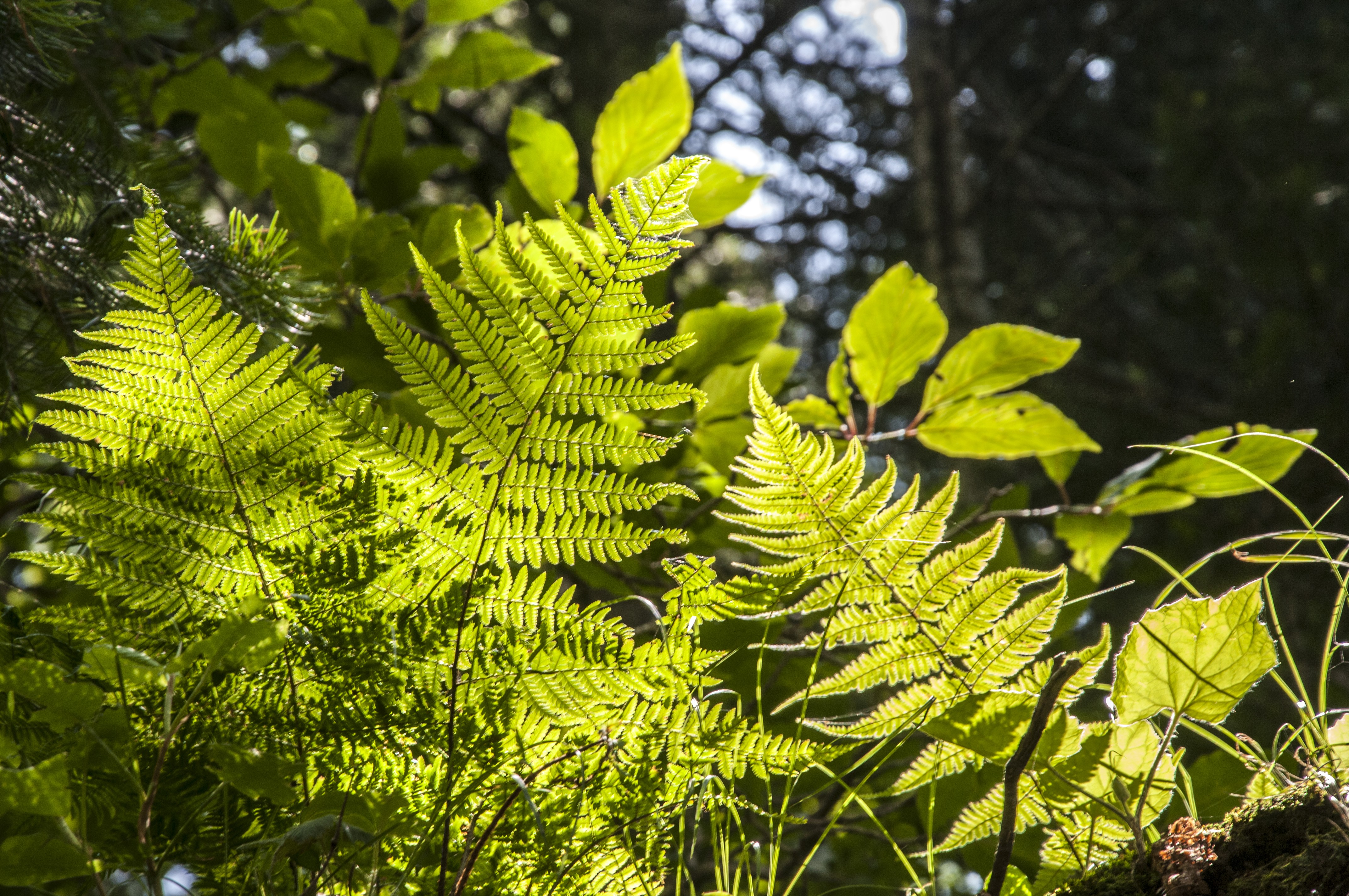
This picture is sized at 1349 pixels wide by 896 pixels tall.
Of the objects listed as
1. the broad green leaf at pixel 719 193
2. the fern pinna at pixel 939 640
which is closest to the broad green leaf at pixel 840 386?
the broad green leaf at pixel 719 193

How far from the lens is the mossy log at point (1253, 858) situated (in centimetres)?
36

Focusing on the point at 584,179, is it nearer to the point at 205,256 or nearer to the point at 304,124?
the point at 304,124

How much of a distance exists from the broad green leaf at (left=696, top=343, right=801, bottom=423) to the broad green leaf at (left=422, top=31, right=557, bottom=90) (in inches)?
16.6

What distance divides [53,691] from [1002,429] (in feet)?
2.52

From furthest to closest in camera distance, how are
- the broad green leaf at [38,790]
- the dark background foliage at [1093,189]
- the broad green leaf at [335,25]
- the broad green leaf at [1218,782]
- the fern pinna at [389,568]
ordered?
the dark background foliage at [1093,189] < the broad green leaf at [335,25] < the broad green leaf at [1218,782] < the fern pinna at [389,568] < the broad green leaf at [38,790]

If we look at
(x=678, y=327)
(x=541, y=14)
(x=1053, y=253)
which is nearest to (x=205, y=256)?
(x=678, y=327)

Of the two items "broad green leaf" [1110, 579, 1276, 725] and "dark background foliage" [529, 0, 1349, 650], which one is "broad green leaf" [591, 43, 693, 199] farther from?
"dark background foliage" [529, 0, 1349, 650]

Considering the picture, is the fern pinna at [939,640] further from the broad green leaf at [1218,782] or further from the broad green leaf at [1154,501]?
the broad green leaf at [1154,501]

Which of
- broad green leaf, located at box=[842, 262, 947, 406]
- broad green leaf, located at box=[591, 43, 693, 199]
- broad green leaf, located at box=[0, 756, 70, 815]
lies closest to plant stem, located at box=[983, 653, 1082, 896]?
broad green leaf, located at box=[0, 756, 70, 815]

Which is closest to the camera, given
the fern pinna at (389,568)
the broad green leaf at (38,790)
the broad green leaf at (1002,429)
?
the broad green leaf at (38,790)

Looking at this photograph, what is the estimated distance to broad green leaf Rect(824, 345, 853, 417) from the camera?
851 millimetres

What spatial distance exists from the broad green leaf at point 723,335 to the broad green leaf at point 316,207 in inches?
12.6

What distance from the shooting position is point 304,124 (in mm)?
1213

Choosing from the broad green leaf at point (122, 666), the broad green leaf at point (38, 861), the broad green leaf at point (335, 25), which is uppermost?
the broad green leaf at point (335, 25)
